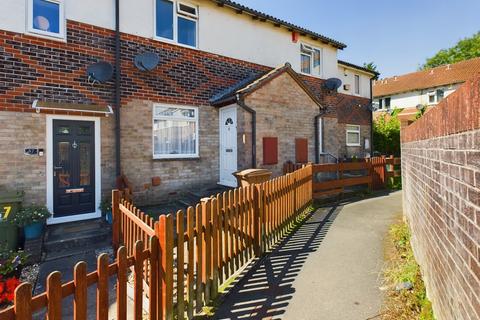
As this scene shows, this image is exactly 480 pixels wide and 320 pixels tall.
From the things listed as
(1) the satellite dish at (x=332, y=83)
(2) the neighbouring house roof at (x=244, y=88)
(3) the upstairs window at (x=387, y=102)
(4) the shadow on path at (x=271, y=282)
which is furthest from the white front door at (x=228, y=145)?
(3) the upstairs window at (x=387, y=102)

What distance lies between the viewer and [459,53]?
3841cm

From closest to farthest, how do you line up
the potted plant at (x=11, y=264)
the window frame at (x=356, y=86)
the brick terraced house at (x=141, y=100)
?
the potted plant at (x=11, y=264) < the brick terraced house at (x=141, y=100) < the window frame at (x=356, y=86)

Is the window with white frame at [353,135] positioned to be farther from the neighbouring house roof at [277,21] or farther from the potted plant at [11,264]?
the potted plant at [11,264]

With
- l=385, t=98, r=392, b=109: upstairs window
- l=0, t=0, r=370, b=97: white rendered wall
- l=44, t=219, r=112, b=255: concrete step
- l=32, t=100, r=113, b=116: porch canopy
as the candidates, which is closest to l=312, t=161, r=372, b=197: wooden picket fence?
l=0, t=0, r=370, b=97: white rendered wall

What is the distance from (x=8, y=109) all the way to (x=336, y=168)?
881 cm

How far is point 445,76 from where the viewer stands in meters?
26.6

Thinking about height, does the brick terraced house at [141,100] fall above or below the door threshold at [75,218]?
above

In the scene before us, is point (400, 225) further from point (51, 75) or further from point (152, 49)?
point (51, 75)

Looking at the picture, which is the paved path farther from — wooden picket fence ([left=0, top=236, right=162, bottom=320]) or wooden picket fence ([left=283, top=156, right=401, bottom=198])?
wooden picket fence ([left=283, top=156, right=401, bottom=198])

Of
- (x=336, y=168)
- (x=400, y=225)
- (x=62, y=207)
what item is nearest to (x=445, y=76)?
(x=336, y=168)

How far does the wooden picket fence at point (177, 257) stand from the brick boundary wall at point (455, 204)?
2.24 m

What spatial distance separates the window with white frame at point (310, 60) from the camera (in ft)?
40.1

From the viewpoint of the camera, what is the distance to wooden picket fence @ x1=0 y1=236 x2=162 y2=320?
1.67m

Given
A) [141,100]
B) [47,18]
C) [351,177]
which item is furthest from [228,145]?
[47,18]
